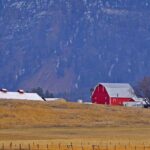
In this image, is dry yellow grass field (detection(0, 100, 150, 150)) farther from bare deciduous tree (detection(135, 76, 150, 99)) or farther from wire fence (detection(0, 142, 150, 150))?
bare deciduous tree (detection(135, 76, 150, 99))

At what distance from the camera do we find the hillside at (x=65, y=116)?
361ft

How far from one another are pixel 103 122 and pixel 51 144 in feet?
125

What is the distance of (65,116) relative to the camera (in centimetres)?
11619

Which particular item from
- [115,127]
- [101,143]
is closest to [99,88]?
[115,127]

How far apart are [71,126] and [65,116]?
314 inches

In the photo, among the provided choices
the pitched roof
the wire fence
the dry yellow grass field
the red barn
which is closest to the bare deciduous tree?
the pitched roof

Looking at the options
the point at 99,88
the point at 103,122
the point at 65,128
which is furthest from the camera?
the point at 99,88

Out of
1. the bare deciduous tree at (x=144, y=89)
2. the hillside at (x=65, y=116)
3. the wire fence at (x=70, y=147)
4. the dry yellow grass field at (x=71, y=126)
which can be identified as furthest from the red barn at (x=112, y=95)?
the wire fence at (x=70, y=147)

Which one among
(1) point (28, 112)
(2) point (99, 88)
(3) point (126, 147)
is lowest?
(3) point (126, 147)

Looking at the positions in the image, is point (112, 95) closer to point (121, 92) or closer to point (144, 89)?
point (121, 92)

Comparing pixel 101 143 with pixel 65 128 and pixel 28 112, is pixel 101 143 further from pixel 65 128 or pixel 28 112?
pixel 28 112

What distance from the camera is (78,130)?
10081 centimetres

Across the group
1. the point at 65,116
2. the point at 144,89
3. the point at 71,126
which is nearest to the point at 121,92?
the point at 144,89

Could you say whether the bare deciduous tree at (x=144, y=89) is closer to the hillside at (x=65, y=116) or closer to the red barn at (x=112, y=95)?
the red barn at (x=112, y=95)
